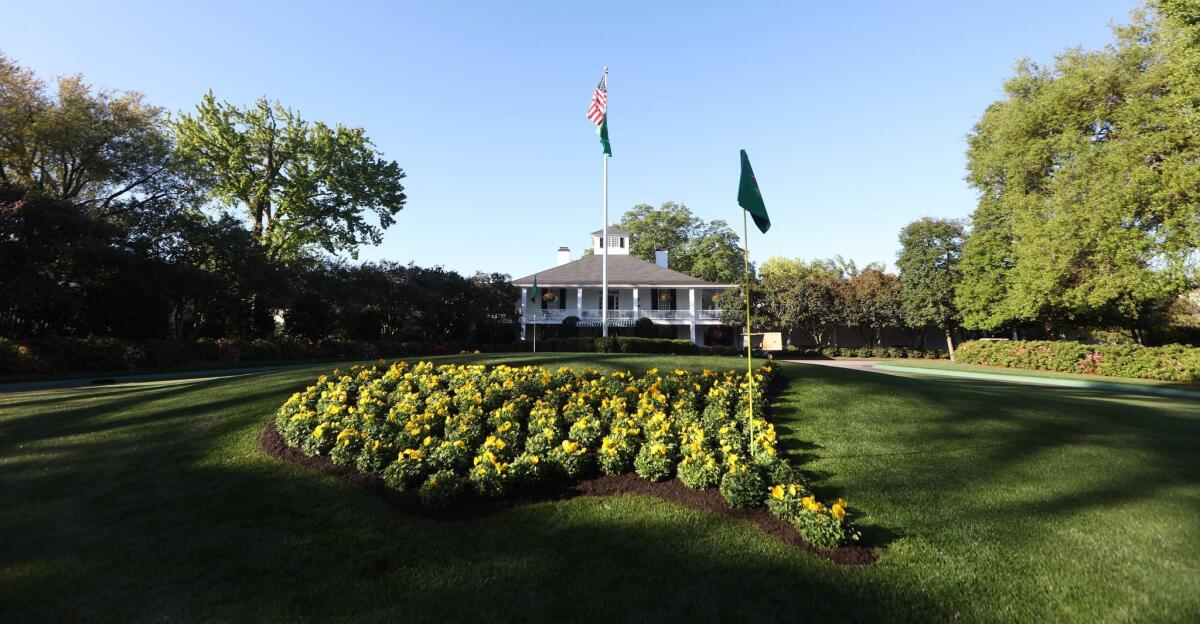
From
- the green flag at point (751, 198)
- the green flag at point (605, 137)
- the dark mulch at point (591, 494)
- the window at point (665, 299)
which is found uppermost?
the green flag at point (605, 137)

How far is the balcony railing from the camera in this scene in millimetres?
38281

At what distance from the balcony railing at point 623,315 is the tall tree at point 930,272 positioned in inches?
547

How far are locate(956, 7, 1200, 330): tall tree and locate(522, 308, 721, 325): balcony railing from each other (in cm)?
1788

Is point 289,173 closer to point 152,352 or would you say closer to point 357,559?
point 152,352

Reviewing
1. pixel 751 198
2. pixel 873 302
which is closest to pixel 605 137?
pixel 751 198

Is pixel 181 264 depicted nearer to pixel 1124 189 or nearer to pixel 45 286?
pixel 45 286

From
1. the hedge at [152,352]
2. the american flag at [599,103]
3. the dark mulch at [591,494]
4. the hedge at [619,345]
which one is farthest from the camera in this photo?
the hedge at [619,345]

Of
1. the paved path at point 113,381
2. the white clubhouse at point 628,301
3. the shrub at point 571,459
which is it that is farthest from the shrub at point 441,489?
the white clubhouse at point 628,301

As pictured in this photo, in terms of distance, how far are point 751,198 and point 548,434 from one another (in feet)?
11.5

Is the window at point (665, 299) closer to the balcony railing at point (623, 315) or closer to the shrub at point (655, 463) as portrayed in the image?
the balcony railing at point (623, 315)

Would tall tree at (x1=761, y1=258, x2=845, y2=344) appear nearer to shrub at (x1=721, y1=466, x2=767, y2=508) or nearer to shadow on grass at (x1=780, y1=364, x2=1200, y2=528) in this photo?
shadow on grass at (x1=780, y1=364, x2=1200, y2=528)

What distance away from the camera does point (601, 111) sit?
65.1ft

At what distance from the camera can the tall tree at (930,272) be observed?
120 ft

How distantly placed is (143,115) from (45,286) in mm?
14648
